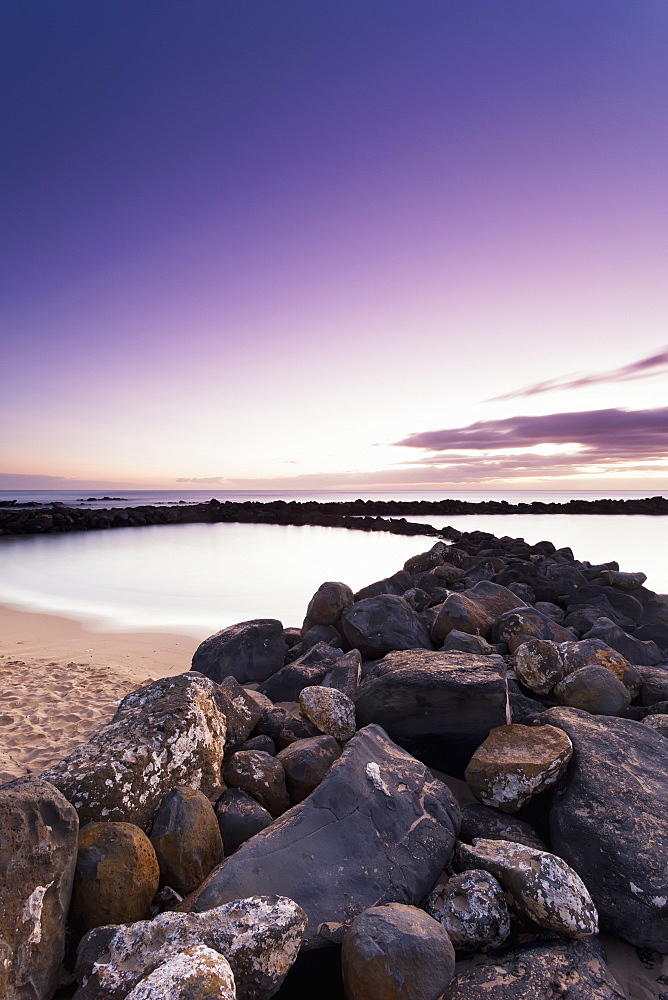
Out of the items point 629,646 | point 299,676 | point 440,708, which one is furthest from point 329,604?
point 629,646

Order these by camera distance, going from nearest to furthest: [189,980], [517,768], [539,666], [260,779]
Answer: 1. [189,980]
2. [517,768]
3. [260,779]
4. [539,666]

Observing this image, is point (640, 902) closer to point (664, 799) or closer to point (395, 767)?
point (664, 799)

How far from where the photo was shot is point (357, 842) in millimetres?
2477

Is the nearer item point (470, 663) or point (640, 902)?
point (640, 902)

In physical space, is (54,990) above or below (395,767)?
below

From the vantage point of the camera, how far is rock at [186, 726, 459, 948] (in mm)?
2223

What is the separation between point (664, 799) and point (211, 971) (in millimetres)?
2435

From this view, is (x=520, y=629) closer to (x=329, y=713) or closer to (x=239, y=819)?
(x=329, y=713)

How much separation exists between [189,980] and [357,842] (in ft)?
3.48

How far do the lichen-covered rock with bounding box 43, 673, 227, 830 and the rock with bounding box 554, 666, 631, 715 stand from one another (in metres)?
2.48

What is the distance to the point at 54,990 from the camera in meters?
1.99

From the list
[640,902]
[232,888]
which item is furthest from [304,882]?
[640,902]

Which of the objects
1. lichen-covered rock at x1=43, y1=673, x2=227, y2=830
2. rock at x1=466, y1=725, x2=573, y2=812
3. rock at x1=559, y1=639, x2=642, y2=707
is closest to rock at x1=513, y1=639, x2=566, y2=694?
rock at x1=559, y1=639, x2=642, y2=707

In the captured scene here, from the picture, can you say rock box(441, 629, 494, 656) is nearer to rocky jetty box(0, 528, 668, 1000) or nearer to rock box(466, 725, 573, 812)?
rocky jetty box(0, 528, 668, 1000)
